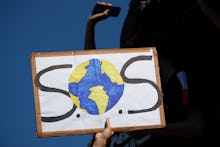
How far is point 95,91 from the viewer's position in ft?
4.25

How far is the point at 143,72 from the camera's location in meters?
1.32

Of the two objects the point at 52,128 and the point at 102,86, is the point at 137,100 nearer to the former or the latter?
the point at 102,86

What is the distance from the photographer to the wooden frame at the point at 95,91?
1.27 metres

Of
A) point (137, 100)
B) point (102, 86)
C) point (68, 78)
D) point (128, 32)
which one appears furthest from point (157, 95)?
point (128, 32)

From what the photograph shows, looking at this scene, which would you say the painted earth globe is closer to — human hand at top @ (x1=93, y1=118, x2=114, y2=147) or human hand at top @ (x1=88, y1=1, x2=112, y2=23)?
human hand at top @ (x1=93, y1=118, x2=114, y2=147)

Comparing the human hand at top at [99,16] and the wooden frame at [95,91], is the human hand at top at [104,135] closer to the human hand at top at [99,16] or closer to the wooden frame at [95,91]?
the wooden frame at [95,91]

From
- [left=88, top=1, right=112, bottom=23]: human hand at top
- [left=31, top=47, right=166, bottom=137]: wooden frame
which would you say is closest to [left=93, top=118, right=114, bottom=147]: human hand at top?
[left=31, top=47, right=166, bottom=137]: wooden frame

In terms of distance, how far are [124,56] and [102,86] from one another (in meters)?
0.12

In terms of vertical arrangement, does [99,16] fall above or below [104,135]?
above

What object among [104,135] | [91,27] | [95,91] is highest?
[91,27]

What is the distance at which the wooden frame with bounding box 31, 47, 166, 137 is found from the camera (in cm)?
127

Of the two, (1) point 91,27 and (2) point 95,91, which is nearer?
(2) point 95,91

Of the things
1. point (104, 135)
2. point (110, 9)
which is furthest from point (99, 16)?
point (104, 135)

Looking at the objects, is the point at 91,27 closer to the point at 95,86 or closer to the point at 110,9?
the point at 110,9
